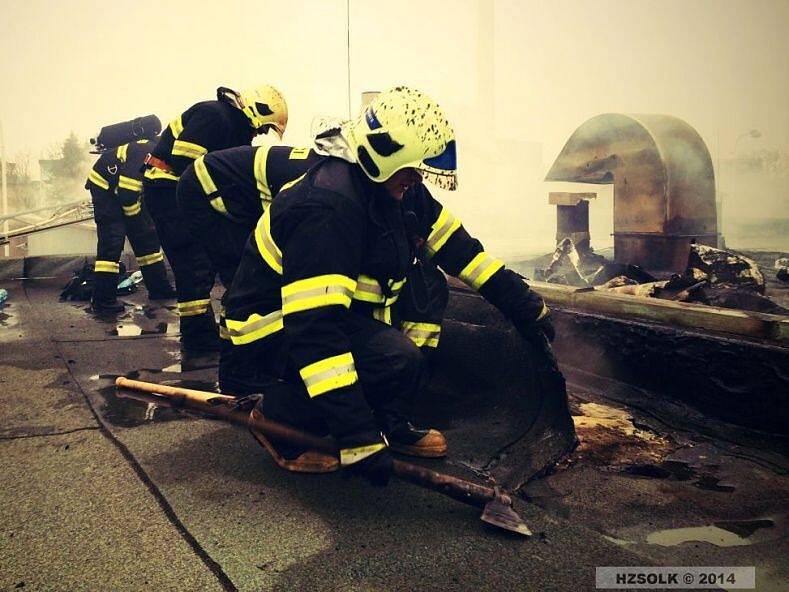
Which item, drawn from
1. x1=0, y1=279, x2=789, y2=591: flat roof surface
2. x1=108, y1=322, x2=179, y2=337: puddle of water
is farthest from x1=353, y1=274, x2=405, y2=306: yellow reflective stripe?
x1=108, y1=322, x2=179, y2=337: puddle of water

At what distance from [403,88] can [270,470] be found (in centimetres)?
153

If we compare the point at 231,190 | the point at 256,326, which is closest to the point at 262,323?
the point at 256,326

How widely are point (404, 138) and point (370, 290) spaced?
1.91ft

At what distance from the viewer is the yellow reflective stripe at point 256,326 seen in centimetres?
239

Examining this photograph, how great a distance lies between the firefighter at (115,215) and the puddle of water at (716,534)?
17.0ft

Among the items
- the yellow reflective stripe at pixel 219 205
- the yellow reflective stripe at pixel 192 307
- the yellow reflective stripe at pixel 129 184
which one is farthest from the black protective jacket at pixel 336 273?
the yellow reflective stripe at pixel 129 184

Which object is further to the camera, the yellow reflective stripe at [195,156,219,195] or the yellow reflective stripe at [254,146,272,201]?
the yellow reflective stripe at [195,156,219,195]

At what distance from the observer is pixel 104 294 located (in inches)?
236

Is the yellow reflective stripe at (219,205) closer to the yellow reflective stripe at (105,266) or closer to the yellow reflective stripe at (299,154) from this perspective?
the yellow reflective stripe at (299,154)

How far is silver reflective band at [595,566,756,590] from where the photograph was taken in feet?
5.73

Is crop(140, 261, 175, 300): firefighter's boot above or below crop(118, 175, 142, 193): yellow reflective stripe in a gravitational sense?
below

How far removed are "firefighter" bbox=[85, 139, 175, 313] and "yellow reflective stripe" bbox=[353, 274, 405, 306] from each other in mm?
4113

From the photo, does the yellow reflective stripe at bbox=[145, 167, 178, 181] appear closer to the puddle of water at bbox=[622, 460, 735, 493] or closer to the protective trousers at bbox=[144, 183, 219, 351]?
the protective trousers at bbox=[144, 183, 219, 351]

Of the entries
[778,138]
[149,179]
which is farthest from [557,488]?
[778,138]
